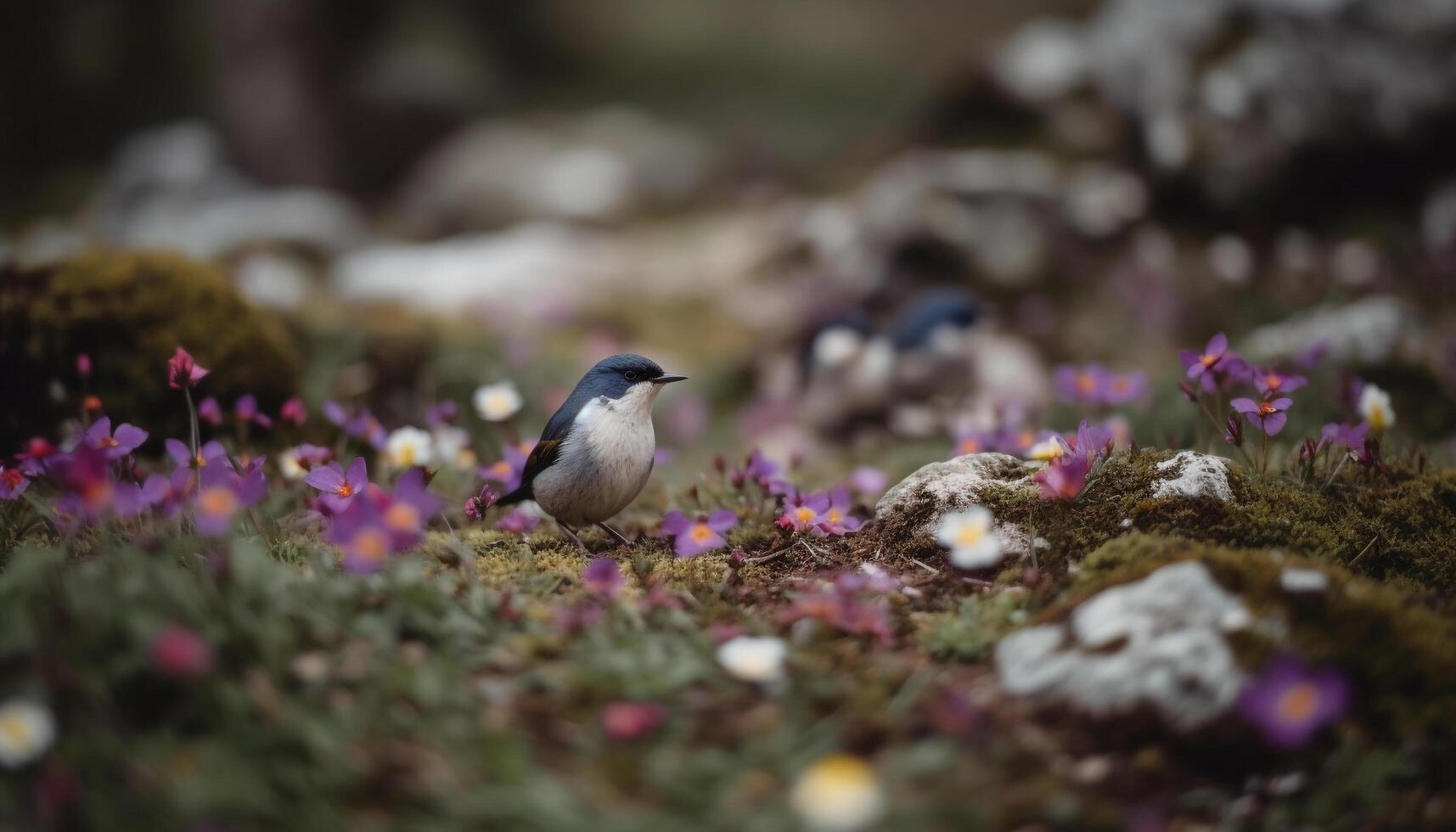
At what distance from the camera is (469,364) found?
5.08 meters

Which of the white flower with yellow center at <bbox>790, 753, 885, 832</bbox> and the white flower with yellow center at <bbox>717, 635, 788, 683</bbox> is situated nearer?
the white flower with yellow center at <bbox>790, 753, 885, 832</bbox>

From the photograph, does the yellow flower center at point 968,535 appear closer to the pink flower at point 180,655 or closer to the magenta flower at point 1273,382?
the magenta flower at point 1273,382

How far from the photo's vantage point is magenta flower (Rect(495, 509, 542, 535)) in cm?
302

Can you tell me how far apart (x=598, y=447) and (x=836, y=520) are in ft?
2.52

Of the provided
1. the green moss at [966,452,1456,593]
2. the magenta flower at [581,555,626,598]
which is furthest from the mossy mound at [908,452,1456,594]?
the magenta flower at [581,555,626,598]

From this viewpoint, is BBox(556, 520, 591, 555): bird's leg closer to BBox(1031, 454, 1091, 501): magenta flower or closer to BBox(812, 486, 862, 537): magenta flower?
BBox(812, 486, 862, 537): magenta flower

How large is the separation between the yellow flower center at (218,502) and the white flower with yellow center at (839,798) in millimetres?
1389

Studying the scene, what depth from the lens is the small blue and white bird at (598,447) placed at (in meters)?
2.72

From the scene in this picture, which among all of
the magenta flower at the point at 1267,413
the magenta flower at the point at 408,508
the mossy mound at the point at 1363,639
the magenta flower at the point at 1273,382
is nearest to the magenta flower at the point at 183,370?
the magenta flower at the point at 408,508

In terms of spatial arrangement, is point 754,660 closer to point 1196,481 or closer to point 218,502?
point 218,502

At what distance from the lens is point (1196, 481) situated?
2.59m

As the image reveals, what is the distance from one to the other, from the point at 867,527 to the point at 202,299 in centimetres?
302

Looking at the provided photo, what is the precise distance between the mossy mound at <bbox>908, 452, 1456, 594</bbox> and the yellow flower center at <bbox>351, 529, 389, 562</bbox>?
1492 mm

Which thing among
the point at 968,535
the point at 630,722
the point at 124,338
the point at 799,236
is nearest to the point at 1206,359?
the point at 968,535
